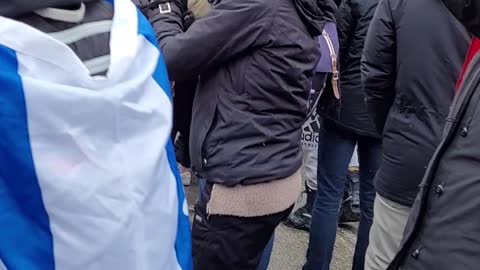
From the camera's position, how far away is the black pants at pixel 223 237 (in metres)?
2.62

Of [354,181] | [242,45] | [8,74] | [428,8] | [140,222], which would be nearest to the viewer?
[8,74]

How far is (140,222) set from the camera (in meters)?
1.42

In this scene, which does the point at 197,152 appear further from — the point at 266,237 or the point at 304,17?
the point at 304,17

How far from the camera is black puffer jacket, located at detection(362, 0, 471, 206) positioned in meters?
2.70

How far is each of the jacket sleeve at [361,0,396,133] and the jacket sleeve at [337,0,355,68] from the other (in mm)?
479

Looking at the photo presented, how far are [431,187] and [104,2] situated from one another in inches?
40.0

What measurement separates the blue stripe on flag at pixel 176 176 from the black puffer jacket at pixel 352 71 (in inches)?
73.4

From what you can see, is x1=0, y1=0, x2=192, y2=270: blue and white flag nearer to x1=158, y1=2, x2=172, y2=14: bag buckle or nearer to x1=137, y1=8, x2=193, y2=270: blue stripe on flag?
x1=137, y1=8, x2=193, y2=270: blue stripe on flag

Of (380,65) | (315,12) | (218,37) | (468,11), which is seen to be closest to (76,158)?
(468,11)

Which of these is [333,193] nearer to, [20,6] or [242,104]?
[242,104]

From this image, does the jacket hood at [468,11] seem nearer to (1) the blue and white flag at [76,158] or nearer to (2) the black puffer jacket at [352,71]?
(1) the blue and white flag at [76,158]

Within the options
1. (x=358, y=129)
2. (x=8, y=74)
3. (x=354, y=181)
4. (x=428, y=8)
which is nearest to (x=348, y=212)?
(x=354, y=181)

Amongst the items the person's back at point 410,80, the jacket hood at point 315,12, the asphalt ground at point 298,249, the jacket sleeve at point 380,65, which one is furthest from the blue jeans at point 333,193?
the jacket hood at point 315,12

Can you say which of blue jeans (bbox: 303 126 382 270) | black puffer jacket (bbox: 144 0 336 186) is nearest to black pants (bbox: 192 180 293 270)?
black puffer jacket (bbox: 144 0 336 186)
